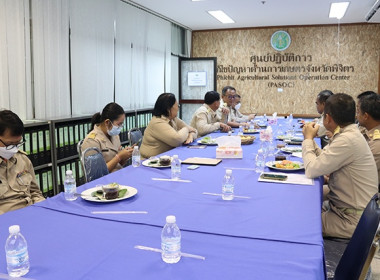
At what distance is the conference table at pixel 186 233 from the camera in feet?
3.71

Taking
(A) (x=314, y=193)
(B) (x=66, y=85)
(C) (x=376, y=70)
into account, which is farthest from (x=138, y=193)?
(C) (x=376, y=70)

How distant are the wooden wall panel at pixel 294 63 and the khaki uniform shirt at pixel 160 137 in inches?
194

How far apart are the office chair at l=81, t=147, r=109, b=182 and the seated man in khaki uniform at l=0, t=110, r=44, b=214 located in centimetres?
34

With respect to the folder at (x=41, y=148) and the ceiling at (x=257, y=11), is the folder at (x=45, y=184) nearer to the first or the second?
the folder at (x=41, y=148)

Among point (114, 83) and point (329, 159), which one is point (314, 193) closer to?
point (329, 159)

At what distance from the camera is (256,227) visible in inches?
58.3

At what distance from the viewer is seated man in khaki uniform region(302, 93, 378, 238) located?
6.81 ft

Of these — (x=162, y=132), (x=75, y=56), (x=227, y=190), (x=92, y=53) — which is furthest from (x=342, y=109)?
(x=92, y=53)

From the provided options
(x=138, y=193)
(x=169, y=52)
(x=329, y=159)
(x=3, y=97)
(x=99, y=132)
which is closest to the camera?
(x=138, y=193)

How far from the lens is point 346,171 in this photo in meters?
2.13

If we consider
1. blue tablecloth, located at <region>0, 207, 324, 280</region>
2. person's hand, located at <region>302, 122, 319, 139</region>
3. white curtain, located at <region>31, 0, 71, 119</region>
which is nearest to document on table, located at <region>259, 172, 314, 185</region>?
person's hand, located at <region>302, 122, 319, 139</region>

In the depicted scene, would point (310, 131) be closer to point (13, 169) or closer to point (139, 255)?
point (139, 255)

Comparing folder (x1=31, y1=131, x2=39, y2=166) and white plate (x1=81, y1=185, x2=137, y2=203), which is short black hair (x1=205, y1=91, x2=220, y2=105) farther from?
white plate (x1=81, y1=185, x2=137, y2=203)

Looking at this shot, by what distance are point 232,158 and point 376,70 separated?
5878 mm
